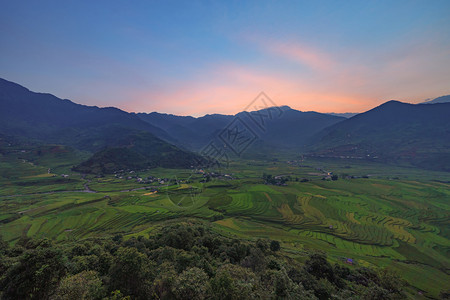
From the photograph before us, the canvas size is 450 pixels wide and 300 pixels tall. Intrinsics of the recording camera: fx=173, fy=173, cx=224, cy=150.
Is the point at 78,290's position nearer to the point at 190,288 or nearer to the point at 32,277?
the point at 32,277

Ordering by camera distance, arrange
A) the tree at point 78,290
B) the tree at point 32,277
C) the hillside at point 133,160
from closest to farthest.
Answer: the tree at point 78,290
the tree at point 32,277
the hillside at point 133,160

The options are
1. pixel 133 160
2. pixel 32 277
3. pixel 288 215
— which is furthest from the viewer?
pixel 133 160

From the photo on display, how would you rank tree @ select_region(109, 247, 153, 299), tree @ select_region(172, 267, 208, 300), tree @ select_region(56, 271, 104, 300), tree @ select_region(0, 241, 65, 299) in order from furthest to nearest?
tree @ select_region(109, 247, 153, 299) → tree @ select_region(172, 267, 208, 300) → tree @ select_region(0, 241, 65, 299) → tree @ select_region(56, 271, 104, 300)

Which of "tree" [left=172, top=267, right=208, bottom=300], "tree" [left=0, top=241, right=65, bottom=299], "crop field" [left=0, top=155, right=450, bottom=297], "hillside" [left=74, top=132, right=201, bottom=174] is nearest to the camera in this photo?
"tree" [left=0, top=241, right=65, bottom=299]

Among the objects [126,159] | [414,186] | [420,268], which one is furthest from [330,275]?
[126,159]

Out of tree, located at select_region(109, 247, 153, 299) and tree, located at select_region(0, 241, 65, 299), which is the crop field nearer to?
tree, located at select_region(109, 247, 153, 299)

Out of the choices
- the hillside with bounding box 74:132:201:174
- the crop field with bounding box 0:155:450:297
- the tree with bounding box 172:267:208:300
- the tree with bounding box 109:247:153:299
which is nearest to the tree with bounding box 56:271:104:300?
the tree with bounding box 109:247:153:299

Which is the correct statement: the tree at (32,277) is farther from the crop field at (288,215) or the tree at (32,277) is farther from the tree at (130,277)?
the crop field at (288,215)

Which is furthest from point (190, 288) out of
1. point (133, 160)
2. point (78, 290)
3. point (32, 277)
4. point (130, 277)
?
point (133, 160)

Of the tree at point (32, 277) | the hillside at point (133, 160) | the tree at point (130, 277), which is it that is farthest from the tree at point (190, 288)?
the hillside at point (133, 160)

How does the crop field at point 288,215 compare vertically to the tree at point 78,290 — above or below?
below
